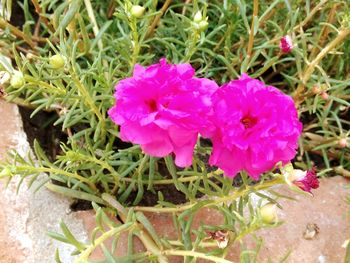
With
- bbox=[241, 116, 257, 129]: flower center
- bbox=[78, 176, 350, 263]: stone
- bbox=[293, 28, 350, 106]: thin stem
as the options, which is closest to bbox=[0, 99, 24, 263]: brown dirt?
bbox=[78, 176, 350, 263]: stone

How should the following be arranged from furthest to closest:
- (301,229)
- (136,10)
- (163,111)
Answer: (301,229)
(136,10)
(163,111)

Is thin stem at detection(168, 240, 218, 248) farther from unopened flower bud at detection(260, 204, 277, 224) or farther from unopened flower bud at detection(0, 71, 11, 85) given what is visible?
unopened flower bud at detection(0, 71, 11, 85)

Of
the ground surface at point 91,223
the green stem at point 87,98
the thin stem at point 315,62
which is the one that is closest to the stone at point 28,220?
the ground surface at point 91,223

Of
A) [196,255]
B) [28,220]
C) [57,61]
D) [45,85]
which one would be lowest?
[28,220]

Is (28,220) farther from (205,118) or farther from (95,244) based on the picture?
(205,118)

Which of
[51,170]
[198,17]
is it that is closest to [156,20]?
[198,17]

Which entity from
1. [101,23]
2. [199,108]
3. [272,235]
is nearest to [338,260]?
[272,235]
